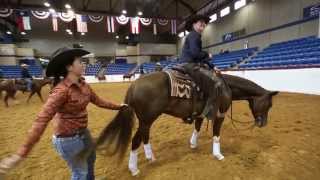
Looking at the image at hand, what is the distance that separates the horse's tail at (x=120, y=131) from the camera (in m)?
2.38

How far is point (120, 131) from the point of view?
249 centimetres

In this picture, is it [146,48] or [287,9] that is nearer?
[287,9]

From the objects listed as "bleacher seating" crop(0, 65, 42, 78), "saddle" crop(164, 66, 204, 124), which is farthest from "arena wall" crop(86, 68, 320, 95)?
"bleacher seating" crop(0, 65, 42, 78)

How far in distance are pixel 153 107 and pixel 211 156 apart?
137 centimetres

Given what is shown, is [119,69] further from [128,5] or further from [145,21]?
[145,21]

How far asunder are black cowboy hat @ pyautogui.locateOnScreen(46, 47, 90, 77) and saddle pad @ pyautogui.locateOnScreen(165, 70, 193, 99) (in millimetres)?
1452

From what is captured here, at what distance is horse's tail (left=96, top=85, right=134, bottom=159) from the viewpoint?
93.6 inches

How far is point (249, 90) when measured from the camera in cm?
338

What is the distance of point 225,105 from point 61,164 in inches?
106

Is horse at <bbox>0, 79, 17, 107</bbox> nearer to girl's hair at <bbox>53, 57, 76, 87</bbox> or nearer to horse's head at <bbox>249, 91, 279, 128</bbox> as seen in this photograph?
girl's hair at <bbox>53, 57, 76, 87</bbox>

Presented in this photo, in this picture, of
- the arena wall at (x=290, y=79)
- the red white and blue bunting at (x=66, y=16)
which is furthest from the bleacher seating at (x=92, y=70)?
the arena wall at (x=290, y=79)

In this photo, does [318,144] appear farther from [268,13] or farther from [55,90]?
[268,13]

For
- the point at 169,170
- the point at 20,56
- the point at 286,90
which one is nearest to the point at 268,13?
the point at 286,90

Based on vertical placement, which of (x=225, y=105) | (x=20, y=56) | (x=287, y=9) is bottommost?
(x=225, y=105)
